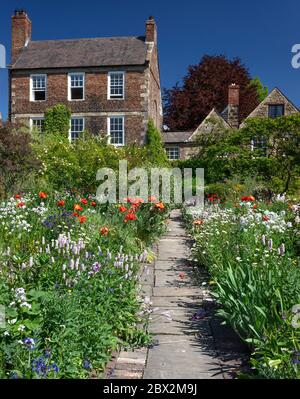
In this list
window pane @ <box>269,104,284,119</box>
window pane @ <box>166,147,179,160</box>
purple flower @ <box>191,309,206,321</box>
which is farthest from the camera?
window pane @ <box>166,147,179,160</box>

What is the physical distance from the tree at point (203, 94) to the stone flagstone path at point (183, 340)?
34.0 meters

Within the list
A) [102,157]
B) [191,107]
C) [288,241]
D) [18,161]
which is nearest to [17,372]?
[288,241]

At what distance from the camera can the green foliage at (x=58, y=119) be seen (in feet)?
90.7

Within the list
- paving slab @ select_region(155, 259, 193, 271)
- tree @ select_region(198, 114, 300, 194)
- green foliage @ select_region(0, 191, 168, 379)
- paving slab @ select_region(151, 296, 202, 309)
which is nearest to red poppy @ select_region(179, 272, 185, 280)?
paving slab @ select_region(155, 259, 193, 271)

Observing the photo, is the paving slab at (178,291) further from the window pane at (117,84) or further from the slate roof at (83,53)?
the window pane at (117,84)

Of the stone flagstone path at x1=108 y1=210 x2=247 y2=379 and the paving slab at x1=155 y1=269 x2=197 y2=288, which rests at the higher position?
the paving slab at x1=155 y1=269 x2=197 y2=288

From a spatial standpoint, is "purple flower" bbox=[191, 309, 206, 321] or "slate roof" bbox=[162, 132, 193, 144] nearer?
"purple flower" bbox=[191, 309, 206, 321]

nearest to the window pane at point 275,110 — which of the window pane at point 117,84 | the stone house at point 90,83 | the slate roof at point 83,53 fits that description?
the stone house at point 90,83

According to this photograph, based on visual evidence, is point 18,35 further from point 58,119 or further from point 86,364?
point 86,364

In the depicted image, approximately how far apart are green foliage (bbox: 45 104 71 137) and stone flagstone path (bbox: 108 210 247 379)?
21920 mm

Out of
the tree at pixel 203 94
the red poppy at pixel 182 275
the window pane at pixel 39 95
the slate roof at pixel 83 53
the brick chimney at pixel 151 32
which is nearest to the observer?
the red poppy at pixel 182 275

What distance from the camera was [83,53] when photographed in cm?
2884

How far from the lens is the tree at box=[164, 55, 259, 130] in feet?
130

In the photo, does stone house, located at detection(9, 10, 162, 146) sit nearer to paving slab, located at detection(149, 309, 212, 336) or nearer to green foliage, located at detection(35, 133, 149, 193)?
green foliage, located at detection(35, 133, 149, 193)
